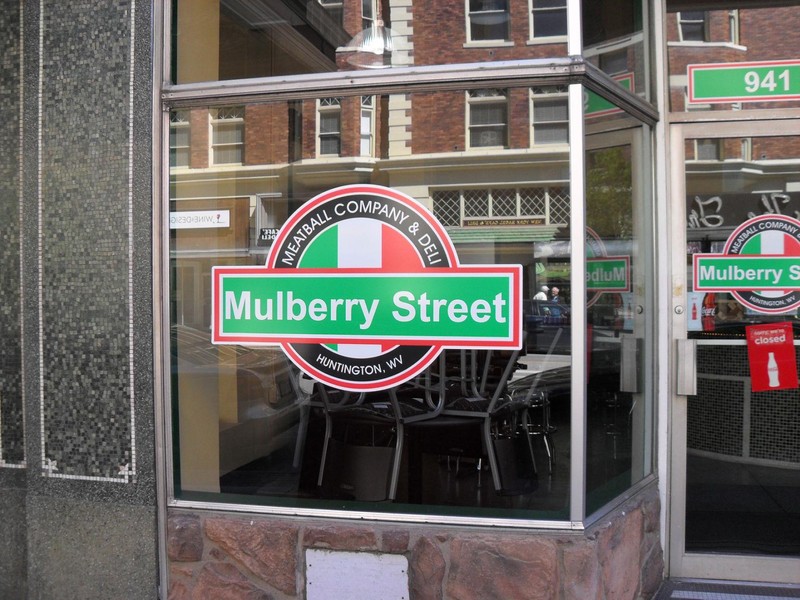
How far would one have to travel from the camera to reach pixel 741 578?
370cm

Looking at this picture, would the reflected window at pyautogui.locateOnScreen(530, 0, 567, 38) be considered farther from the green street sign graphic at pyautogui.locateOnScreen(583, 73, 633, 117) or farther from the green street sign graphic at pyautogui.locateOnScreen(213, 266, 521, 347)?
the green street sign graphic at pyautogui.locateOnScreen(213, 266, 521, 347)

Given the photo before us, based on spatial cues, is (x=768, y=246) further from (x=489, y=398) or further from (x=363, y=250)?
(x=363, y=250)

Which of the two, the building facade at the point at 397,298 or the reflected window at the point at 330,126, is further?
A: the reflected window at the point at 330,126

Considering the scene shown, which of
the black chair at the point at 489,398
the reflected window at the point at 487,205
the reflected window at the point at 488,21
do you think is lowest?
the black chair at the point at 489,398

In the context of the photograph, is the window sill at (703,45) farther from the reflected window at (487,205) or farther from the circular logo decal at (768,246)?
the reflected window at (487,205)

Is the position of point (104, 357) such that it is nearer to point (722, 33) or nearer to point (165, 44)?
point (165, 44)

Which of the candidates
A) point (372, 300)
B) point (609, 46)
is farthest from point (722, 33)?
point (372, 300)

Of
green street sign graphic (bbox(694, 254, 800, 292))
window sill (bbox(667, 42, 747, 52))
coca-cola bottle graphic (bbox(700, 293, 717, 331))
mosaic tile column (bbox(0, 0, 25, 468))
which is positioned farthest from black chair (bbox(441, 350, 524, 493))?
mosaic tile column (bbox(0, 0, 25, 468))

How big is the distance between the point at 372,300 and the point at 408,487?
0.84 m

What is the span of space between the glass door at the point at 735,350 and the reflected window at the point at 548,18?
3.34 feet

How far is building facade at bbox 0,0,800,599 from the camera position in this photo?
3.14 m

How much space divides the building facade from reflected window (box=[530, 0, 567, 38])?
11mm

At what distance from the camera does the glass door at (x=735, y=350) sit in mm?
3672

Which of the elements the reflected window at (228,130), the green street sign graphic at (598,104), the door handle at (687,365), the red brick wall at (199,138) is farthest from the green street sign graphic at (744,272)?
the red brick wall at (199,138)
